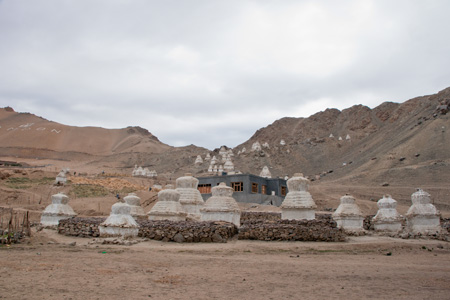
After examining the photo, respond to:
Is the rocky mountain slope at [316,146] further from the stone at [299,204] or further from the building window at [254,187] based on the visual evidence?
the stone at [299,204]

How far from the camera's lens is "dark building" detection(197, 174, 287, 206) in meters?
36.5

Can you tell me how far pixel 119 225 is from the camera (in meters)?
13.7

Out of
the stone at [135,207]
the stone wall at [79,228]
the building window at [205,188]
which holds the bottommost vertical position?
the stone wall at [79,228]

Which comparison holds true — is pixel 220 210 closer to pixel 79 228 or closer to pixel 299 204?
pixel 299 204

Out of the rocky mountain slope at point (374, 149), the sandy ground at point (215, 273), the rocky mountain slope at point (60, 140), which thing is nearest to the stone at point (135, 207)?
the sandy ground at point (215, 273)

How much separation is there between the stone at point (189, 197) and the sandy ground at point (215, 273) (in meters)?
8.13

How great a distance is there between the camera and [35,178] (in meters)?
43.7

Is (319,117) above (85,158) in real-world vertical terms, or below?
above

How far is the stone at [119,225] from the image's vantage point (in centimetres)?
1372

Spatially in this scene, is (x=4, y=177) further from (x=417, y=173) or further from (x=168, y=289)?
(x=417, y=173)

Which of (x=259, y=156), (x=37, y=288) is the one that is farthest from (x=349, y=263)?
(x=259, y=156)

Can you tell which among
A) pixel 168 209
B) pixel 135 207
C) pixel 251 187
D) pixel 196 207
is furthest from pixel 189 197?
pixel 251 187

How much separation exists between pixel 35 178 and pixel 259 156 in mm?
41675

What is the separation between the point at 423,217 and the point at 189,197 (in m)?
11.6
